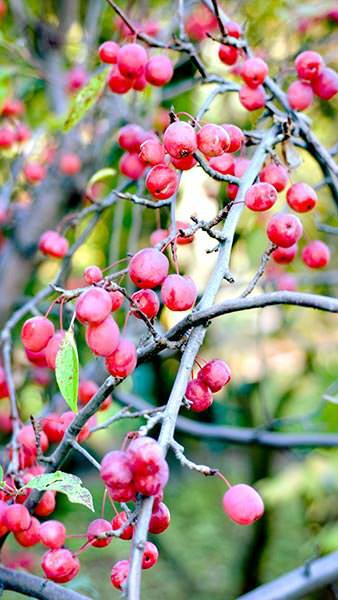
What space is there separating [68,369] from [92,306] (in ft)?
0.22

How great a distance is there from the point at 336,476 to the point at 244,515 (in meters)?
1.65

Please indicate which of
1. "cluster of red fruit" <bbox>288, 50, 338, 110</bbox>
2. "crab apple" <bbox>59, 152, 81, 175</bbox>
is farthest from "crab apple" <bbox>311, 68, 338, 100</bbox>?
"crab apple" <bbox>59, 152, 81, 175</bbox>

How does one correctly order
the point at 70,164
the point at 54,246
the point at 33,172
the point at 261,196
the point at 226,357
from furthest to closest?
the point at 226,357, the point at 33,172, the point at 70,164, the point at 54,246, the point at 261,196

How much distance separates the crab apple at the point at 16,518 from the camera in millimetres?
603

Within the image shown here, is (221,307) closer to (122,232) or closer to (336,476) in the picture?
(122,232)

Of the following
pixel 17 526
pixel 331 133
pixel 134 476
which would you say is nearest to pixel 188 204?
pixel 331 133

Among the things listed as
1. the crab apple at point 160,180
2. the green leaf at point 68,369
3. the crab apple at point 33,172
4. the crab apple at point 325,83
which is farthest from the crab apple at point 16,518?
the crab apple at point 33,172

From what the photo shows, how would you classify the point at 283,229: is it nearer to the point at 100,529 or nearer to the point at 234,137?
the point at 234,137

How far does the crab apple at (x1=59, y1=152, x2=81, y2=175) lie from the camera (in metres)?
1.40

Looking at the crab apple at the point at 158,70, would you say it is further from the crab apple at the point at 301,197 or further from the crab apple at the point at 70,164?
the crab apple at the point at 70,164

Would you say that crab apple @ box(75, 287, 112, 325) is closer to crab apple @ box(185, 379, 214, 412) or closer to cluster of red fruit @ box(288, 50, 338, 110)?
crab apple @ box(185, 379, 214, 412)

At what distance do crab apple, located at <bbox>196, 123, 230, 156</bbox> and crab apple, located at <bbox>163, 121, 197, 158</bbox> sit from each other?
2 cm

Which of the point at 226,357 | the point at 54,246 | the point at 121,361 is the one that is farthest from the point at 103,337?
the point at 226,357

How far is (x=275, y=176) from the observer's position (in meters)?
0.69
